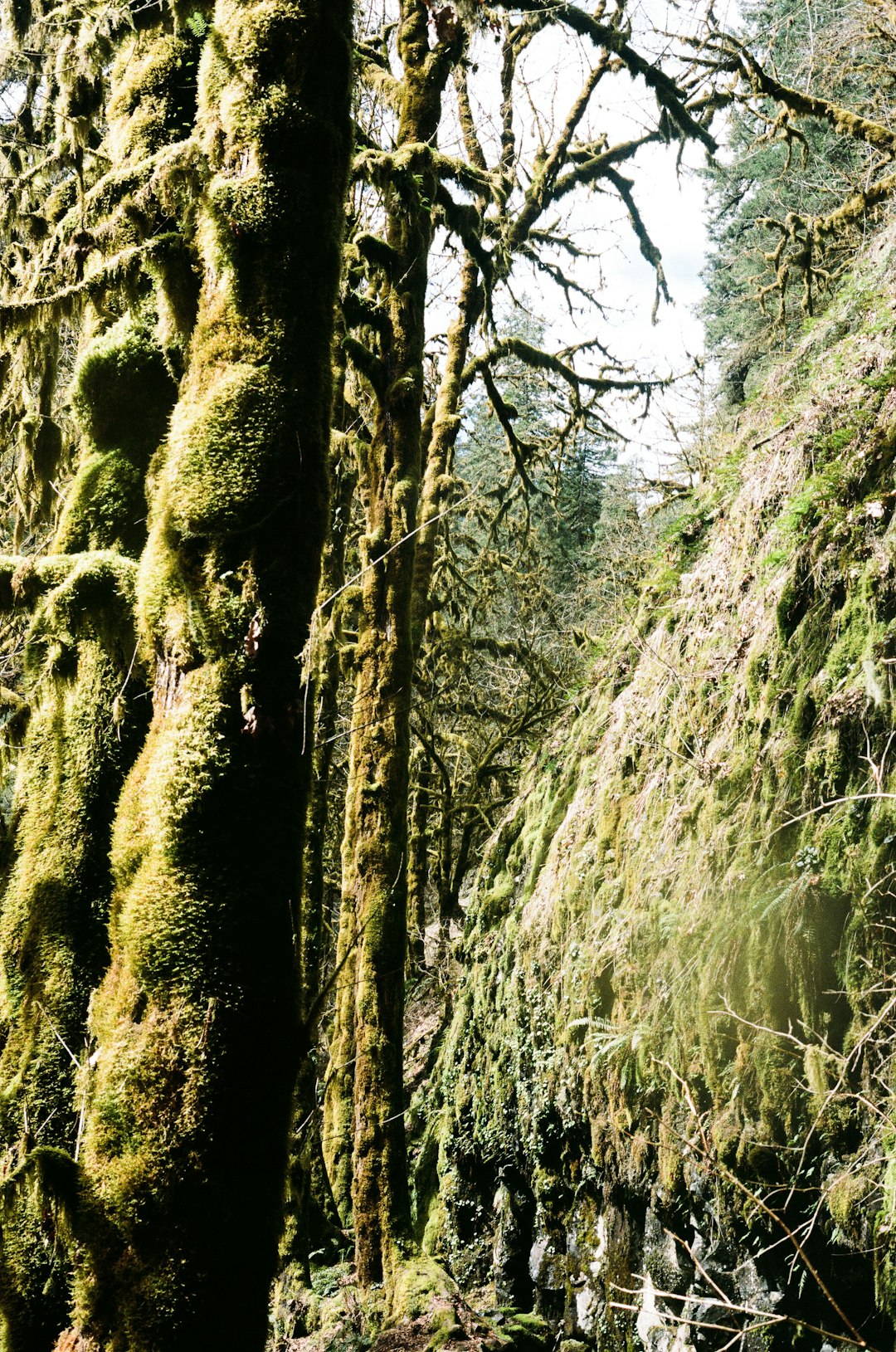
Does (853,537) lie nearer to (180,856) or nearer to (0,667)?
(180,856)

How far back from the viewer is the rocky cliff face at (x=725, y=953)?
3957 mm

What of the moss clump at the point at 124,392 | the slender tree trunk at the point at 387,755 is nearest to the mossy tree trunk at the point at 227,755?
the moss clump at the point at 124,392

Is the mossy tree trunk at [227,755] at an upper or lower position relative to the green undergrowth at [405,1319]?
upper

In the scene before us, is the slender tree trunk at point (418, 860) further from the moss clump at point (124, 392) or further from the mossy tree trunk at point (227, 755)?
the mossy tree trunk at point (227, 755)

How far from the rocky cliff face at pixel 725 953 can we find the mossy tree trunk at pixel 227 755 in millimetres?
1474

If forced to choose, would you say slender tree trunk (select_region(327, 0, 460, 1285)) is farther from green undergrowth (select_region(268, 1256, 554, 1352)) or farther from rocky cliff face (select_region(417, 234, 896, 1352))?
rocky cliff face (select_region(417, 234, 896, 1352))

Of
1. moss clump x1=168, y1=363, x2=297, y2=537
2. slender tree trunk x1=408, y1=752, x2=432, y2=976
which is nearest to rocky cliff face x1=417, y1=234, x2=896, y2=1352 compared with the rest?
moss clump x1=168, y1=363, x2=297, y2=537

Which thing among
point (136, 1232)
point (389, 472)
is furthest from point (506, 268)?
point (136, 1232)

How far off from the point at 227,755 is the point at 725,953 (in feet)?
10.6

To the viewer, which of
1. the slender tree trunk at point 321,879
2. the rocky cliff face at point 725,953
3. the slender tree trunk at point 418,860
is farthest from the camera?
the slender tree trunk at point 418,860

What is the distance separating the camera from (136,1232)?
1934 millimetres

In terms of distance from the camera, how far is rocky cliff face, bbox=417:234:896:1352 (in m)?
3.96

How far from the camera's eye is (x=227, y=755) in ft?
7.34

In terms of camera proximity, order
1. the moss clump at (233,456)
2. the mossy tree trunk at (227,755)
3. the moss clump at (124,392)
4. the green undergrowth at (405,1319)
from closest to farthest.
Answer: the mossy tree trunk at (227,755) < the moss clump at (233,456) < the moss clump at (124,392) < the green undergrowth at (405,1319)
